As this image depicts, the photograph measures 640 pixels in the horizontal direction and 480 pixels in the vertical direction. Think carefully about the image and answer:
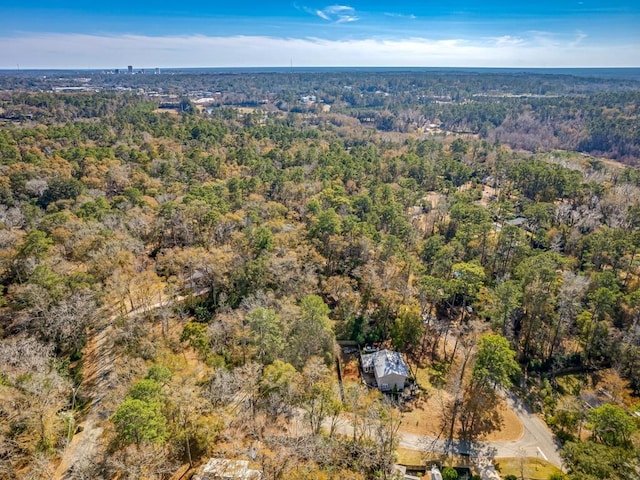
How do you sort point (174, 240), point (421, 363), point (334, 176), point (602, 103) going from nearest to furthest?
point (421, 363) → point (174, 240) → point (334, 176) → point (602, 103)

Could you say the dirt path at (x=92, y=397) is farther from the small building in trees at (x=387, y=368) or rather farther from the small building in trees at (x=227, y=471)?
the small building in trees at (x=387, y=368)

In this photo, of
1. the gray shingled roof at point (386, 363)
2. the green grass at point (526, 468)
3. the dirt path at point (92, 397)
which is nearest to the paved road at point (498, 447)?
the green grass at point (526, 468)

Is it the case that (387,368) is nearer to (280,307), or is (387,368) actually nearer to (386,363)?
(386,363)

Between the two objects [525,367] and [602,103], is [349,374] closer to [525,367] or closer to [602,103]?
[525,367]

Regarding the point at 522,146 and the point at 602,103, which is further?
the point at 602,103

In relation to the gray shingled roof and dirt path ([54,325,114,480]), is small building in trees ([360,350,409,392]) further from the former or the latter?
dirt path ([54,325,114,480])

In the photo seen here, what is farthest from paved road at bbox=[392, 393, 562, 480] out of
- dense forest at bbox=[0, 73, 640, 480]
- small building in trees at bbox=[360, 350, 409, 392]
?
small building in trees at bbox=[360, 350, 409, 392]

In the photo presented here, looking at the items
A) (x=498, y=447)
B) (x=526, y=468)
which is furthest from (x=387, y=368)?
(x=526, y=468)

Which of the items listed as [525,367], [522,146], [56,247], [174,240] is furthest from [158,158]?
[522,146]
